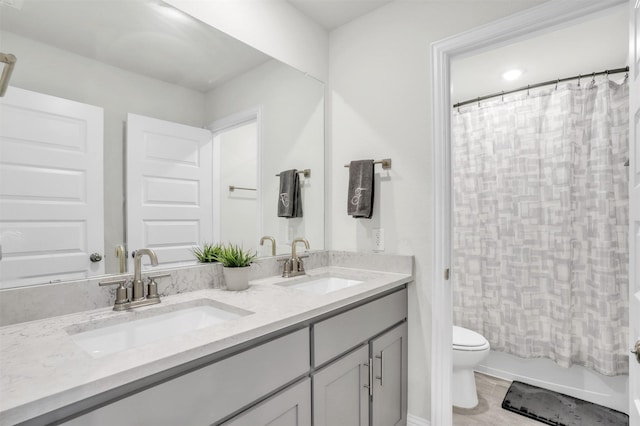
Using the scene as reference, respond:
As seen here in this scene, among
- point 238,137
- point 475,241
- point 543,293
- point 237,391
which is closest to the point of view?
point 237,391

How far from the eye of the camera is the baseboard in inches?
67.2

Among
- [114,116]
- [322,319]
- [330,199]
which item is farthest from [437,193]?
[114,116]

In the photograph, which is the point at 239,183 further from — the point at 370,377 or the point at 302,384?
the point at 370,377

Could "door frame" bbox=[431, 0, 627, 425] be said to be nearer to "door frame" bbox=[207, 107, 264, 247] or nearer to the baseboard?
the baseboard

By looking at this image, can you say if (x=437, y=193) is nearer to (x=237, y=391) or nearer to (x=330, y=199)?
(x=330, y=199)

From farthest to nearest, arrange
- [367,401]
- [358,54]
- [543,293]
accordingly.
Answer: [543,293], [358,54], [367,401]

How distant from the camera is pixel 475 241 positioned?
2592mm

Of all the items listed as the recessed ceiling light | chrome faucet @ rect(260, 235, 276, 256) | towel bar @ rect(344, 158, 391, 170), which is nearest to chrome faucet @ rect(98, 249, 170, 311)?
chrome faucet @ rect(260, 235, 276, 256)

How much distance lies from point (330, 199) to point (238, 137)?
74cm

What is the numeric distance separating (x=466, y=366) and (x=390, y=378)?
72cm

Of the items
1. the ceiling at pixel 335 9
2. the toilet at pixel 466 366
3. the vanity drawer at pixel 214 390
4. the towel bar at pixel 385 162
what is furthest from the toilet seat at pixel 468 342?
the ceiling at pixel 335 9

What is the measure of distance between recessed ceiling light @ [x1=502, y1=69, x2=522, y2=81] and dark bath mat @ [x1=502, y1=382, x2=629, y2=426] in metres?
2.22

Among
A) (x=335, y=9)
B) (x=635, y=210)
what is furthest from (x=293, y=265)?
(x=335, y=9)

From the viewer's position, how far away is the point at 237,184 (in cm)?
Answer: 164
